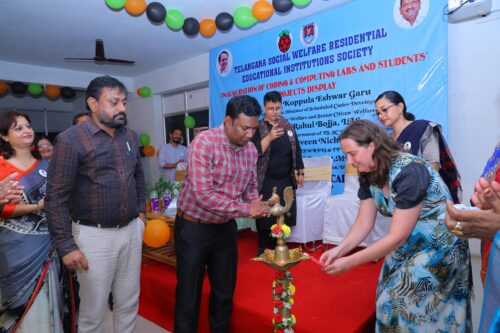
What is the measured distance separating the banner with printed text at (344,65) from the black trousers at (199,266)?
2.34 metres

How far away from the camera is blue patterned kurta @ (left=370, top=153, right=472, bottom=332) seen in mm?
1286

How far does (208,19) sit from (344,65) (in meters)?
1.90

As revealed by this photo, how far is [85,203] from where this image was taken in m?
1.54

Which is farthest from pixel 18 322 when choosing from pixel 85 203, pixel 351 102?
pixel 351 102

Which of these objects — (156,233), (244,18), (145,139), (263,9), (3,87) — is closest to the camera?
(156,233)

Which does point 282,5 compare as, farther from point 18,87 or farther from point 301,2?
point 18,87

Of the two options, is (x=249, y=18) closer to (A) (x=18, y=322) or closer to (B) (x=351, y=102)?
(B) (x=351, y=102)

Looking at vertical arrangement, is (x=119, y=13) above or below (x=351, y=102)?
above

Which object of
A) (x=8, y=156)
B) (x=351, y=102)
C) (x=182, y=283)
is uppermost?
(x=351, y=102)

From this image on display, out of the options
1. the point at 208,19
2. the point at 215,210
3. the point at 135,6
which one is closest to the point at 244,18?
the point at 208,19

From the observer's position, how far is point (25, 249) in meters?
1.73

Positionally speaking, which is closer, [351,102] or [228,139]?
[228,139]

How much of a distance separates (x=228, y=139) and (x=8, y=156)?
3.82ft

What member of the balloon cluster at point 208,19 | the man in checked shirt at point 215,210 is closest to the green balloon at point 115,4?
the balloon cluster at point 208,19
